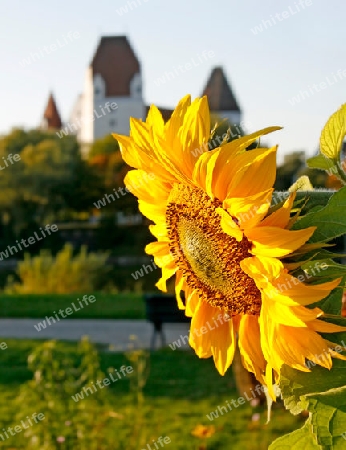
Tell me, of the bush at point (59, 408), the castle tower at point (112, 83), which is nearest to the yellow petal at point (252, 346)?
the bush at point (59, 408)

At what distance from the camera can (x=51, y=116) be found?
5962cm

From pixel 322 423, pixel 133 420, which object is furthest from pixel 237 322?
pixel 133 420

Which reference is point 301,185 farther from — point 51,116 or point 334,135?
point 51,116

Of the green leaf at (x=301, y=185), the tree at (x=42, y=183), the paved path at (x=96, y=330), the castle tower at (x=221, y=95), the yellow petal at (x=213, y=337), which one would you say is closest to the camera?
the green leaf at (x=301, y=185)

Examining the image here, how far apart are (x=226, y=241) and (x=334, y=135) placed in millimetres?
165

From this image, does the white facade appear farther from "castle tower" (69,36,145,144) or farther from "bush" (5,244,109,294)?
"bush" (5,244,109,294)

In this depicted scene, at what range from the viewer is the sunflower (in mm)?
758

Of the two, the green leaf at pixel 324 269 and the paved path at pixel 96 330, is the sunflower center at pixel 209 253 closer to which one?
the green leaf at pixel 324 269

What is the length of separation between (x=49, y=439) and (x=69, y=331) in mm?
5255

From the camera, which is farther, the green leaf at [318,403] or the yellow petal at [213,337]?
the yellow petal at [213,337]

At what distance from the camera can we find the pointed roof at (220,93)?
48.1 meters

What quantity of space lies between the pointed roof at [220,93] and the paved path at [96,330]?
128 feet

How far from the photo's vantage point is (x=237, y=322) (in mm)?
972

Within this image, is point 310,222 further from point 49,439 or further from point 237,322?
point 49,439
